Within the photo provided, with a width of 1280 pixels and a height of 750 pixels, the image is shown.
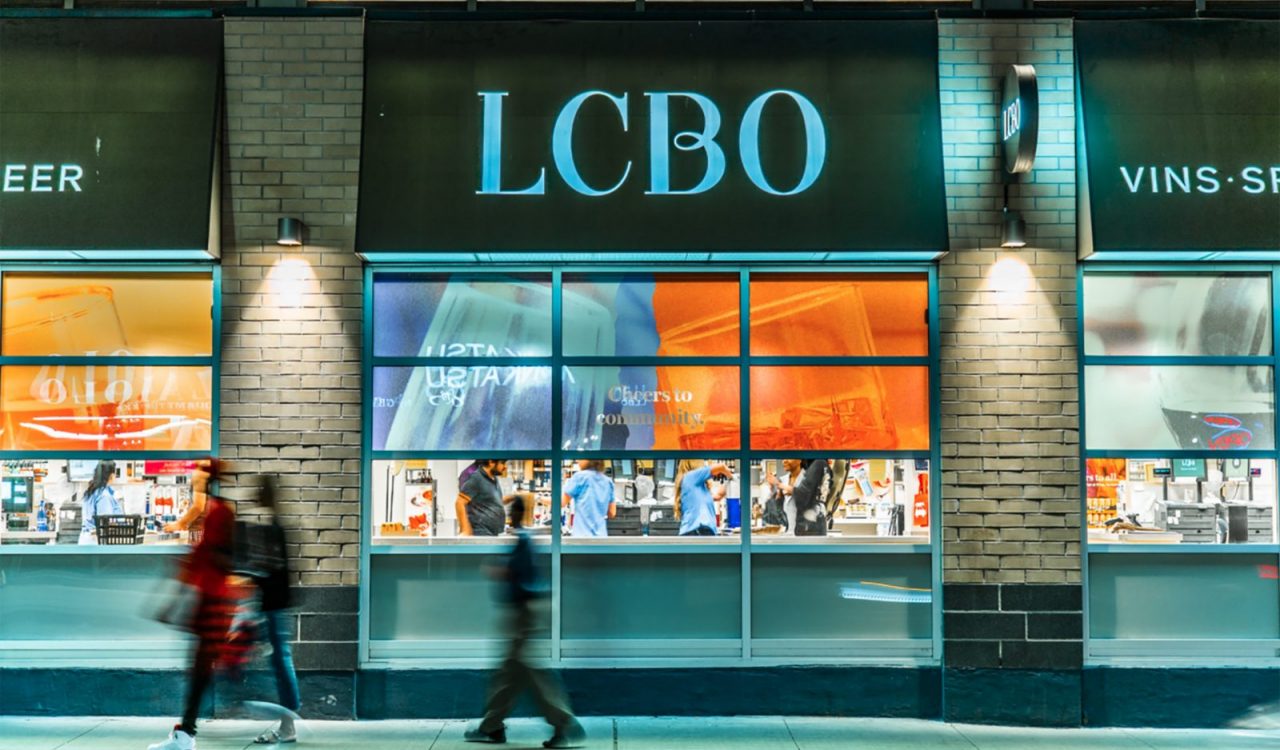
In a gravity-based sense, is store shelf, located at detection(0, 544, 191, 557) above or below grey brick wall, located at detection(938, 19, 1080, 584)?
below

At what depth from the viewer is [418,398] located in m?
8.04

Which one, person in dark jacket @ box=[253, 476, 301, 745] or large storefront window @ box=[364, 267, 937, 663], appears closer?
person in dark jacket @ box=[253, 476, 301, 745]

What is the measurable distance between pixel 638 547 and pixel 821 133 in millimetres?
3365

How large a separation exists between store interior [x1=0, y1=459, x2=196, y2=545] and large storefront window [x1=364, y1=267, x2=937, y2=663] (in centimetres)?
159

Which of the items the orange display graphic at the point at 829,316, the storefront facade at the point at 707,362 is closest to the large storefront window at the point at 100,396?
the storefront facade at the point at 707,362

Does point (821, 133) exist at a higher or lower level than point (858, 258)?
higher

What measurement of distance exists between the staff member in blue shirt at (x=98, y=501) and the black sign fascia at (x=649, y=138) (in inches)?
106

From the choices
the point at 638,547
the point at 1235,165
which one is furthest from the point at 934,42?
the point at 638,547

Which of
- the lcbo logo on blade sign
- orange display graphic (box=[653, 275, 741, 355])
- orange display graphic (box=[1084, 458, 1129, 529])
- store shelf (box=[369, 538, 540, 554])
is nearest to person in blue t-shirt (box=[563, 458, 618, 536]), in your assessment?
store shelf (box=[369, 538, 540, 554])

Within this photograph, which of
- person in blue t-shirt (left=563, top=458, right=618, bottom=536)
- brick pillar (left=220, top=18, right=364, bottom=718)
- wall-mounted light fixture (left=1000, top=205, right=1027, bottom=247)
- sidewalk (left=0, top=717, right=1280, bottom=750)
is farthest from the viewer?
person in blue t-shirt (left=563, top=458, right=618, bottom=536)

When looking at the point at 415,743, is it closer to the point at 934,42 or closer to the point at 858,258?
the point at 858,258

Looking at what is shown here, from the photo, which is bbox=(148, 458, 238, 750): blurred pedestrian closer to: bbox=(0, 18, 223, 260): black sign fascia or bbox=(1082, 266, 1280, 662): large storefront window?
bbox=(0, 18, 223, 260): black sign fascia

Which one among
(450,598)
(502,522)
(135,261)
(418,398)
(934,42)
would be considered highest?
(934,42)

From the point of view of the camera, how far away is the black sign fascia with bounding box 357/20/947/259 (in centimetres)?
770
